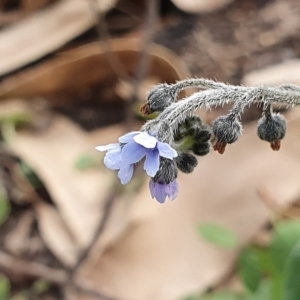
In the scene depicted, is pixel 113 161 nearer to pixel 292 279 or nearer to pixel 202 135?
pixel 202 135

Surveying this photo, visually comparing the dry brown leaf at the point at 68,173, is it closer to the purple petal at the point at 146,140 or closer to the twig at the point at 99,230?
the twig at the point at 99,230

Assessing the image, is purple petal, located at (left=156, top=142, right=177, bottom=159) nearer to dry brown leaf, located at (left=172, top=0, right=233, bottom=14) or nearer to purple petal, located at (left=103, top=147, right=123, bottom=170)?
purple petal, located at (left=103, top=147, right=123, bottom=170)

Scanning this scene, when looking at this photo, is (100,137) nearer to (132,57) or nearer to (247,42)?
(132,57)

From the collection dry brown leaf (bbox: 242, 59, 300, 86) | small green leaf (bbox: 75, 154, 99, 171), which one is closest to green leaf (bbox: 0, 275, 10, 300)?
small green leaf (bbox: 75, 154, 99, 171)

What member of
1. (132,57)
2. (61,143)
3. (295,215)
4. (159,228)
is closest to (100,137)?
(61,143)

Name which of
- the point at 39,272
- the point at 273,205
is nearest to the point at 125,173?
the point at 273,205

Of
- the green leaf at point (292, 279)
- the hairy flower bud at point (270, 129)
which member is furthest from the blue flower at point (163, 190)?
the green leaf at point (292, 279)

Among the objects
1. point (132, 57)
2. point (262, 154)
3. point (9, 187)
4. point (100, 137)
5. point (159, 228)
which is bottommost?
point (159, 228)
